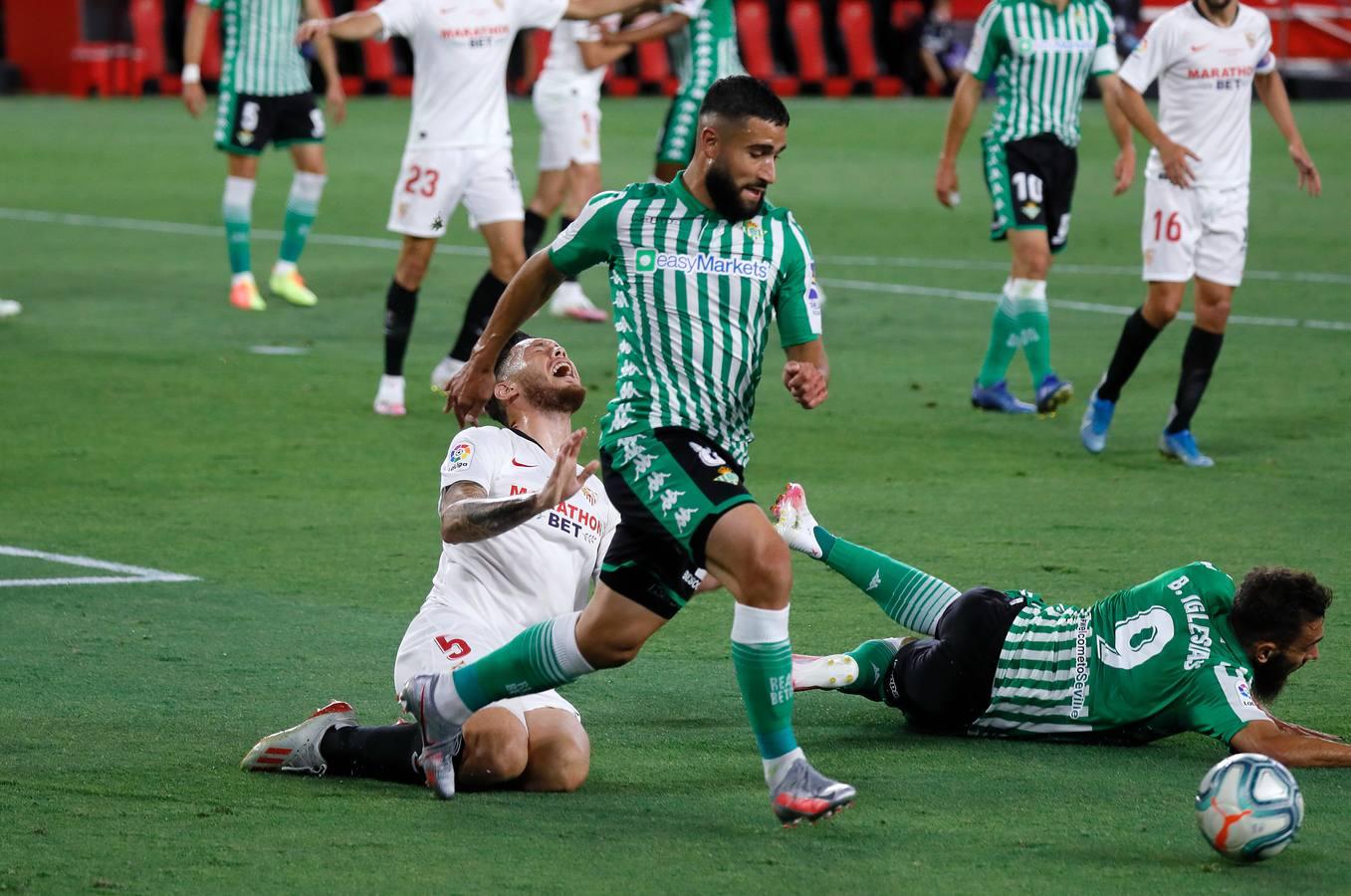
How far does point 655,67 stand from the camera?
122 feet

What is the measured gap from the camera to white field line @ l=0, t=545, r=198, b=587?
7746 millimetres

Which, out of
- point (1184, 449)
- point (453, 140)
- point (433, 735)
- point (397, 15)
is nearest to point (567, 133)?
point (453, 140)

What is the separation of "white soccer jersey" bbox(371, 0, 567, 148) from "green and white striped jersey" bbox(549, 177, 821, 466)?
6.11m

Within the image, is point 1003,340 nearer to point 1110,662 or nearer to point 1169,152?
point 1169,152

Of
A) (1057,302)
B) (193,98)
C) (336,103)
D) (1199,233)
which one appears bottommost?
(1057,302)

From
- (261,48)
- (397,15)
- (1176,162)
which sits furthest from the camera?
(261,48)

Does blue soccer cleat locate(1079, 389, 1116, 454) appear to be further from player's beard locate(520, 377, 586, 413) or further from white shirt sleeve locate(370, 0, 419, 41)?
player's beard locate(520, 377, 586, 413)

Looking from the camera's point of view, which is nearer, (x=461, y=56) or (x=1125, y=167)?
(x=461, y=56)

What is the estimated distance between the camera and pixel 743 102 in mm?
5199

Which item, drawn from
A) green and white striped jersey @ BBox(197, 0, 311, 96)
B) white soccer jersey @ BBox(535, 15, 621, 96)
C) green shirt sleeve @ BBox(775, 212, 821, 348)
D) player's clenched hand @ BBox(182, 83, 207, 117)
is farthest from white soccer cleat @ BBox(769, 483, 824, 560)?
player's clenched hand @ BBox(182, 83, 207, 117)

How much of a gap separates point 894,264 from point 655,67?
20698 mm

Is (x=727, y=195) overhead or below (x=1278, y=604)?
overhead

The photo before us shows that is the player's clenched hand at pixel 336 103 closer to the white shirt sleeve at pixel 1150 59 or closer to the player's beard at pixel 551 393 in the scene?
the white shirt sleeve at pixel 1150 59

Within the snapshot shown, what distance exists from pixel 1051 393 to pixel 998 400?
0.47 meters
